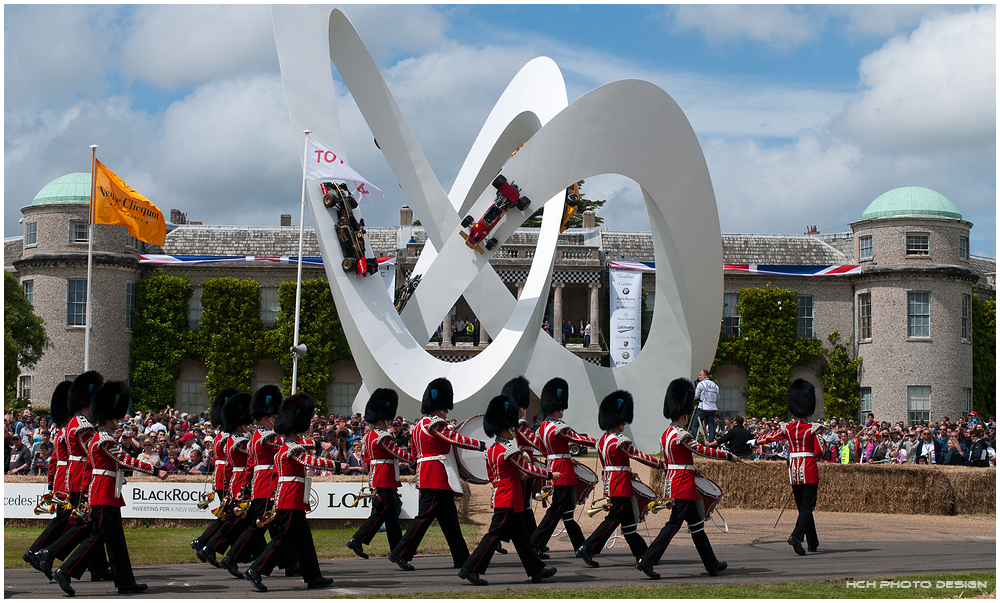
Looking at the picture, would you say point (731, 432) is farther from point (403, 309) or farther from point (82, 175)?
point (82, 175)

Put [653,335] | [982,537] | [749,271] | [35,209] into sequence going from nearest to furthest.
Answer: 1. [982,537]
2. [653,335]
3. [35,209]
4. [749,271]

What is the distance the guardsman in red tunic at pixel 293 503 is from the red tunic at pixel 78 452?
192 centimetres

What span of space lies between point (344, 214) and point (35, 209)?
25652 mm

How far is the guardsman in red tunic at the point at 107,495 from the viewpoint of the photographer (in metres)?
9.73

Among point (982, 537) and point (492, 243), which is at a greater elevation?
point (492, 243)

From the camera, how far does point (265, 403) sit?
Answer: 1124 centimetres

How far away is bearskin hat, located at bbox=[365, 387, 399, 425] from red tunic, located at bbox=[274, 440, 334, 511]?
1.90 metres

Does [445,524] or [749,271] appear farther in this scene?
[749,271]

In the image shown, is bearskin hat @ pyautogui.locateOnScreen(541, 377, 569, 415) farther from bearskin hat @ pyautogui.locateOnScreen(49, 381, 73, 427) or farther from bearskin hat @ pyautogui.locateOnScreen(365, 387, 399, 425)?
bearskin hat @ pyautogui.locateOnScreen(49, 381, 73, 427)

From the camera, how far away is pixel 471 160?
2812 centimetres

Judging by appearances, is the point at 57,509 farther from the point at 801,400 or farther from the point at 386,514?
the point at 801,400

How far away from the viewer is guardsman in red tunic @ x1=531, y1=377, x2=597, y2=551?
1195 cm

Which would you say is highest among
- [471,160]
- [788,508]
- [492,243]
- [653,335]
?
[471,160]

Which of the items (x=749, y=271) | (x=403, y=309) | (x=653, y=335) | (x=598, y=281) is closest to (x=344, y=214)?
(x=403, y=309)
